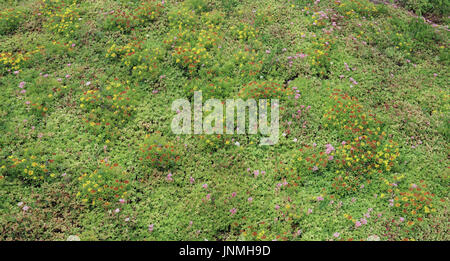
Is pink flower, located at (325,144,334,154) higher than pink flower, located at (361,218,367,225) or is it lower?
higher

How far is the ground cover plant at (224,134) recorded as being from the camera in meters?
6.52

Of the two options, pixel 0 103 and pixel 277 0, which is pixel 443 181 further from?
pixel 0 103

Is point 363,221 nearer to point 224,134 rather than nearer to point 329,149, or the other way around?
point 329,149

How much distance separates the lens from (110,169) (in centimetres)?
707

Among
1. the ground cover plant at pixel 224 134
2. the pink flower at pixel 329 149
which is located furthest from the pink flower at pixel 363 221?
the pink flower at pixel 329 149

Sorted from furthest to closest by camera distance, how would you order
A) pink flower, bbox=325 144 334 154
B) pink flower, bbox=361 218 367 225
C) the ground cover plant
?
pink flower, bbox=325 144 334 154 < the ground cover plant < pink flower, bbox=361 218 367 225

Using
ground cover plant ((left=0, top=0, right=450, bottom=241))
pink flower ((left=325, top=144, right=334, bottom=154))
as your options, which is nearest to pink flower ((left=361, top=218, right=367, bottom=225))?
ground cover plant ((left=0, top=0, right=450, bottom=241))

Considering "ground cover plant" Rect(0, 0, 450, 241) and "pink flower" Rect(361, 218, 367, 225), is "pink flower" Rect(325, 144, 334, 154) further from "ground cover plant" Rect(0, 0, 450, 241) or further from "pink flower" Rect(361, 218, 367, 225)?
"pink flower" Rect(361, 218, 367, 225)

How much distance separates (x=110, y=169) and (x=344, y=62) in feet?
22.0

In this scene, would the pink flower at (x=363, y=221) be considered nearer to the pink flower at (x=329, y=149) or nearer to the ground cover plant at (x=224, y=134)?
the ground cover plant at (x=224, y=134)

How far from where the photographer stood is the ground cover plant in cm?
652

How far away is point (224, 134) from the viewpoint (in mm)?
7668
